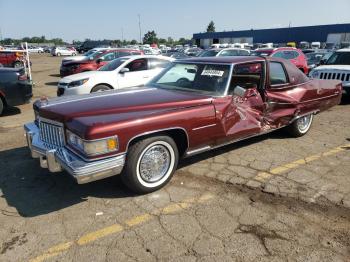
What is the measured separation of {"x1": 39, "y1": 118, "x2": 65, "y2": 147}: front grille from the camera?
12.6ft

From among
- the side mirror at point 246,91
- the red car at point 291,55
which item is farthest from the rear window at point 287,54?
the side mirror at point 246,91

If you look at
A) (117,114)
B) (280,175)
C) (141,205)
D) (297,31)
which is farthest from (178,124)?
(297,31)

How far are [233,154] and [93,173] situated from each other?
8.69ft

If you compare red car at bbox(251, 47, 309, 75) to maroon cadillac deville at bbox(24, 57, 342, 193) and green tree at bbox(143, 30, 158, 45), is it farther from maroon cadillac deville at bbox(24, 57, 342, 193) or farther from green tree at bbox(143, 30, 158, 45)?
green tree at bbox(143, 30, 158, 45)

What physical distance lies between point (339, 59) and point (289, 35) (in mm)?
54197

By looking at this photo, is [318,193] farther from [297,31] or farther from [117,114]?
[297,31]

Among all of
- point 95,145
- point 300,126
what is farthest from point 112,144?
point 300,126

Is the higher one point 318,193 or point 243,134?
point 243,134

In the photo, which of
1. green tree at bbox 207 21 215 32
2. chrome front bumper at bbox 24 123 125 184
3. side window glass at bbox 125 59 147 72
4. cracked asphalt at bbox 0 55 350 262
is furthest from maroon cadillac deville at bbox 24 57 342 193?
green tree at bbox 207 21 215 32

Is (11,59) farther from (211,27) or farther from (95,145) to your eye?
(211,27)

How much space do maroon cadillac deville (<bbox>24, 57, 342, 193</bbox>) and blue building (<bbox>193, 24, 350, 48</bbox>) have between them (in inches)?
2113

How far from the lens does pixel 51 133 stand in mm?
4012

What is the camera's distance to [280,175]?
461 centimetres

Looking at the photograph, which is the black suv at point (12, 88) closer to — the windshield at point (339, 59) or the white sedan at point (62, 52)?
the windshield at point (339, 59)
